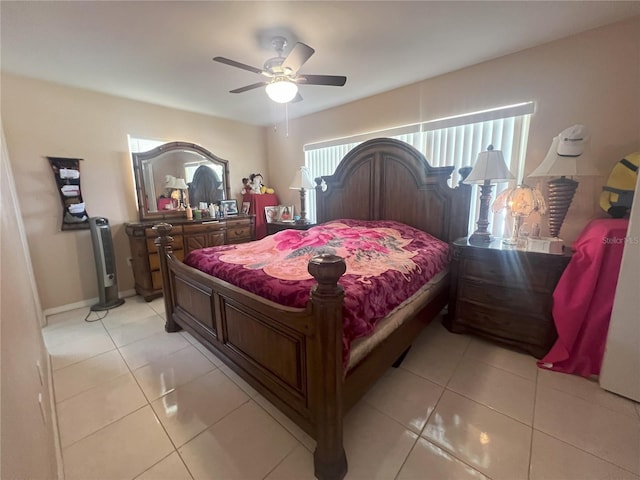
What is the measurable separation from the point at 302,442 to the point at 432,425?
72cm

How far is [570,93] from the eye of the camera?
213 cm

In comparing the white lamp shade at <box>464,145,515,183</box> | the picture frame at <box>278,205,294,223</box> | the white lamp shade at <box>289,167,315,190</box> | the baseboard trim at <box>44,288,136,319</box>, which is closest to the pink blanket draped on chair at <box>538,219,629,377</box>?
the white lamp shade at <box>464,145,515,183</box>

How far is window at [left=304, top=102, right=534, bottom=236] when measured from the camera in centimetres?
240

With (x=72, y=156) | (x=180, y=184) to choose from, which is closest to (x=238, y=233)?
(x=180, y=184)

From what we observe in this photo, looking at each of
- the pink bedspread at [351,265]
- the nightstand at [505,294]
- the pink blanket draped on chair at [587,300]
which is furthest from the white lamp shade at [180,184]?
the pink blanket draped on chair at [587,300]

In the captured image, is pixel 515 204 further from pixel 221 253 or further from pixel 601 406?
pixel 221 253

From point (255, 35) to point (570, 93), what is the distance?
2.56 meters

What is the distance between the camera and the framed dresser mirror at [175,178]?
132 inches

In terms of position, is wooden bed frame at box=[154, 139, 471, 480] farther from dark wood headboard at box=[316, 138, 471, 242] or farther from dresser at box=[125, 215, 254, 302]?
dresser at box=[125, 215, 254, 302]

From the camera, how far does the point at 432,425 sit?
145 cm

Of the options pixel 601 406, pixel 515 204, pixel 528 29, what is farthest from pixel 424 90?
pixel 601 406

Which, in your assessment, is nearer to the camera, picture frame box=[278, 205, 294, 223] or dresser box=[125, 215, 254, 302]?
dresser box=[125, 215, 254, 302]

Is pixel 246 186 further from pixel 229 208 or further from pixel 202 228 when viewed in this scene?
pixel 202 228

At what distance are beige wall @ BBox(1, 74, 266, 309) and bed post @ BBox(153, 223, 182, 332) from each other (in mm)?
1407
